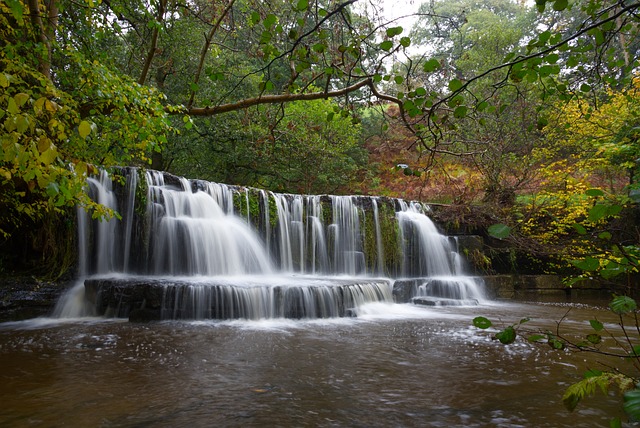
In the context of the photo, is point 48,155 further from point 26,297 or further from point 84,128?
point 26,297

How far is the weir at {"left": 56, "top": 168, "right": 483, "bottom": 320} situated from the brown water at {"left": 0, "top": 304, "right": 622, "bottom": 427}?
867 mm

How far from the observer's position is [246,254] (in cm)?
993

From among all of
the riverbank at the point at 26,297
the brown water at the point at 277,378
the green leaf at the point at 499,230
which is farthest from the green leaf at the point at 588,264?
the riverbank at the point at 26,297

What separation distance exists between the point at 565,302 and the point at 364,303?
620 cm

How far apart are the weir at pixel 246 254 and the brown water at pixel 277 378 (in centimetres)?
87

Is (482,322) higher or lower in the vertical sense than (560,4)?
lower

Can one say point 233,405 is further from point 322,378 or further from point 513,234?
point 513,234

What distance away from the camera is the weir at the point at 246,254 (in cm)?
684

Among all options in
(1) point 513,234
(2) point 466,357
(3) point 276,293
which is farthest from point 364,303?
(1) point 513,234

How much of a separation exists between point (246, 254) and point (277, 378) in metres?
6.36

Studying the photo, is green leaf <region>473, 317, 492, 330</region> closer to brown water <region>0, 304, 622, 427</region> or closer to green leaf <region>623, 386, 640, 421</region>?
green leaf <region>623, 386, 640, 421</region>

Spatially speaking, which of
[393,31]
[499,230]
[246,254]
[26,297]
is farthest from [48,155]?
[246,254]

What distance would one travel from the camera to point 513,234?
42.3 ft

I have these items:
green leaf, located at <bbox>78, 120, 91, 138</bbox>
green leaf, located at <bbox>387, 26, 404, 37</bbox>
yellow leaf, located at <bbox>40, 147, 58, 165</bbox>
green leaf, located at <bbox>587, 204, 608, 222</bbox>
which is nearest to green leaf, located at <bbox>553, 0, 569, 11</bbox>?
green leaf, located at <bbox>387, 26, 404, 37</bbox>
